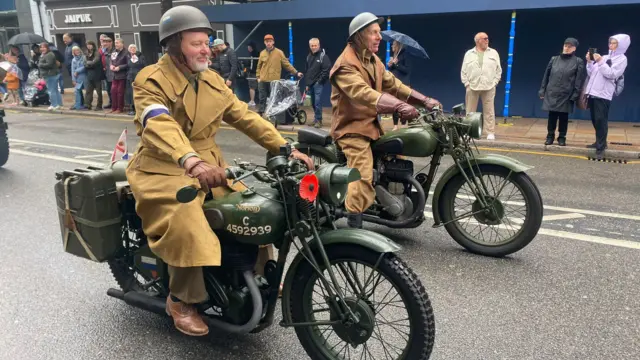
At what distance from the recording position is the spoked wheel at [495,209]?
14.5 ft

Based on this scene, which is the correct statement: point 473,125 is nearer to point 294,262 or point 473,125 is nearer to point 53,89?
point 294,262

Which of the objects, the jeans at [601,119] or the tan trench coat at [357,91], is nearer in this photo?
the tan trench coat at [357,91]

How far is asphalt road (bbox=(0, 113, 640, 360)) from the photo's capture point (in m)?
3.27

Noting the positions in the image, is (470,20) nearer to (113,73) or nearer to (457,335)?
(113,73)

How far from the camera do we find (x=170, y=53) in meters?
2.96

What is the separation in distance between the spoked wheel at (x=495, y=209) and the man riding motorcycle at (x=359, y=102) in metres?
0.72

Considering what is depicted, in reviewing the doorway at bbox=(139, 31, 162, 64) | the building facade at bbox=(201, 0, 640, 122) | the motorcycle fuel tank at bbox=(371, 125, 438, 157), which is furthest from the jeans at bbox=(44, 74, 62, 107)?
the motorcycle fuel tank at bbox=(371, 125, 438, 157)

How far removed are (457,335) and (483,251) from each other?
55.7 inches

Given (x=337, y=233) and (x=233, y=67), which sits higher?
(x=233, y=67)

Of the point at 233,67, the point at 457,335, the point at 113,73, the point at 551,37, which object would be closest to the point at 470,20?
the point at 551,37

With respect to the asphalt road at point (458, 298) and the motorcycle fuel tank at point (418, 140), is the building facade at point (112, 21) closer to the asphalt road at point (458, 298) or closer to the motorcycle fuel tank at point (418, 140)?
the asphalt road at point (458, 298)

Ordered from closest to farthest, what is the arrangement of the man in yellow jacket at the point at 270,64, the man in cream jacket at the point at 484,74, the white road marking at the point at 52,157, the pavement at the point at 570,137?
the white road marking at the point at 52,157 < the pavement at the point at 570,137 < the man in cream jacket at the point at 484,74 < the man in yellow jacket at the point at 270,64

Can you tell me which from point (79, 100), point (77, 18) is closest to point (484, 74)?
point (79, 100)

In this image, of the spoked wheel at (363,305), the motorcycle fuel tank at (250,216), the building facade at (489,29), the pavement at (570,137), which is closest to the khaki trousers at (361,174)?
the spoked wheel at (363,305)
